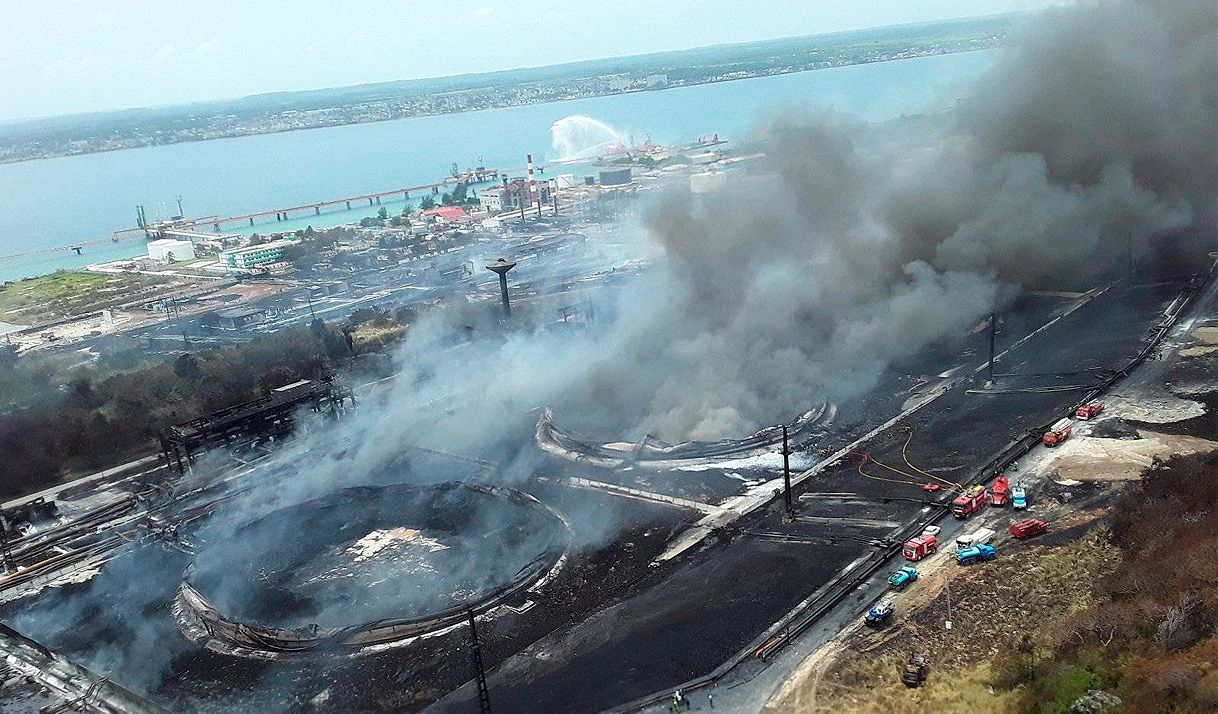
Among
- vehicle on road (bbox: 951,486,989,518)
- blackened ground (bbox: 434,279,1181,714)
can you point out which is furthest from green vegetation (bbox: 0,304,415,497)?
vehicle on road (bbox: 951,486,989,518)

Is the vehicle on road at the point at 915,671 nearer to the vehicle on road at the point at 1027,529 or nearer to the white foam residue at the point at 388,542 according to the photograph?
the vehicle on road at the point at 1027,529

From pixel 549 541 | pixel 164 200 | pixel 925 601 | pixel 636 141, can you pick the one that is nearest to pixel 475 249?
pixel 549 541

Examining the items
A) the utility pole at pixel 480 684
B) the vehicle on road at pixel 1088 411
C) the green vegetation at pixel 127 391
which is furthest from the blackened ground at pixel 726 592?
the green vegetation at pixel 127 391

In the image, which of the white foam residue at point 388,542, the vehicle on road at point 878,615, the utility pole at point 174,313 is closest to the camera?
the vehicle on road at point 878,615

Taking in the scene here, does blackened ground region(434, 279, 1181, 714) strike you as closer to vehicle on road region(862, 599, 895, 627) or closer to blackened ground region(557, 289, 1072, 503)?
blackened ground region(557, 289, 1072, 503)

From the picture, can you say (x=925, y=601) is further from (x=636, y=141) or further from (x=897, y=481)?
(x=636, y=141)
